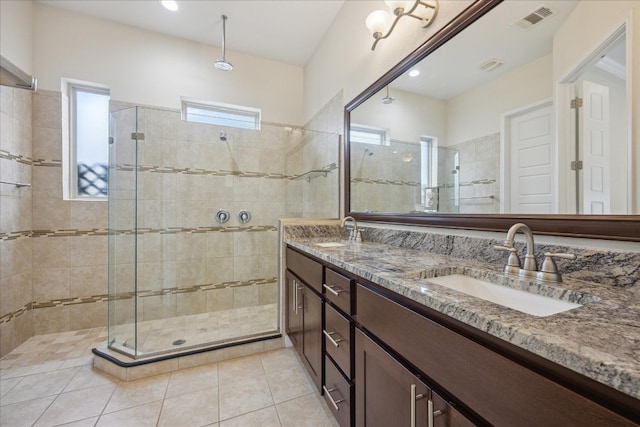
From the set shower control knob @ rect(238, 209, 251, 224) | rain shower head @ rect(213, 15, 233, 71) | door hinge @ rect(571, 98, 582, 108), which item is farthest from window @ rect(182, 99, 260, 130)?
door hinge @ rect(571, 98, 582, 108)

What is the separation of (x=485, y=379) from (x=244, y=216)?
247cm

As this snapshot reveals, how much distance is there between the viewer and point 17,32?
6.78ft

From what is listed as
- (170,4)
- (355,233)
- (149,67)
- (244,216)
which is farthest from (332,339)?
(149,67)

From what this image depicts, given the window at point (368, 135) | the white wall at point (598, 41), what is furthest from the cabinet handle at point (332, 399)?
the window at point (368, 135)

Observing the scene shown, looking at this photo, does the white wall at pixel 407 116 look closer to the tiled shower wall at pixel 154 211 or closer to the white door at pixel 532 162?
the white door at pixel 532 162

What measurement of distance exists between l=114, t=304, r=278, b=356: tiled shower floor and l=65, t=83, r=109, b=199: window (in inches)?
Result: 53.4

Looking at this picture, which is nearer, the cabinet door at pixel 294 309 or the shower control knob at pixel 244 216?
the cabinet door at pixel 294 309

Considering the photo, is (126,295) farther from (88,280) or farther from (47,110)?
(47,110)

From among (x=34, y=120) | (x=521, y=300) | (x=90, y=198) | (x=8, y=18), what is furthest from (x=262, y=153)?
(x=521, y=300)

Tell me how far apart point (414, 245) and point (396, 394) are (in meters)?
0.82

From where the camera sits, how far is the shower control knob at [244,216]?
106 inches

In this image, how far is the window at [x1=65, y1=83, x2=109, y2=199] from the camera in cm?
243

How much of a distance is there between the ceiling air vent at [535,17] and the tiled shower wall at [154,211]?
1492 millimetres

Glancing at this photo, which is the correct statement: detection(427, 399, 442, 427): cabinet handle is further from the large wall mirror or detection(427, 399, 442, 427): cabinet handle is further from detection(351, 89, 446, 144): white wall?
detection(351, 89, 446, 144): white wall
